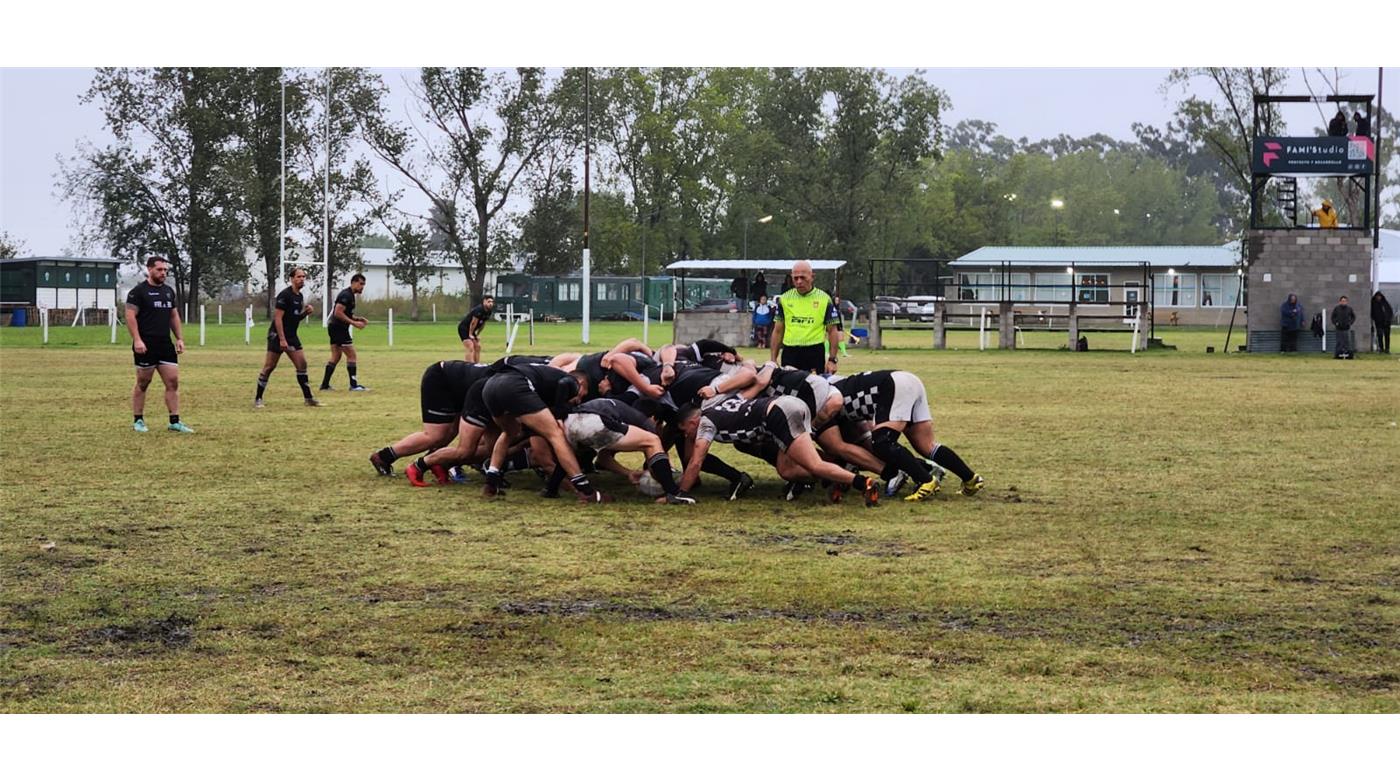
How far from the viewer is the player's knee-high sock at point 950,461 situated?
1267 centimetres

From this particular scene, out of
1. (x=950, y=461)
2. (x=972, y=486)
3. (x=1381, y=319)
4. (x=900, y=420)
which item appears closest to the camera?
(x=900, y=420)

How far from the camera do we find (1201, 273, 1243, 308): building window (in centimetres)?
8250

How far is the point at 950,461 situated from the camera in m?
12.7

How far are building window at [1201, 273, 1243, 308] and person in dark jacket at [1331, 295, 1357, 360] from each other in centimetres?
4534

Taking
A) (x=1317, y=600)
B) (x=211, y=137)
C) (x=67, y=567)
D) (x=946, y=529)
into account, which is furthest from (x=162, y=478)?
(x=211, y=137)

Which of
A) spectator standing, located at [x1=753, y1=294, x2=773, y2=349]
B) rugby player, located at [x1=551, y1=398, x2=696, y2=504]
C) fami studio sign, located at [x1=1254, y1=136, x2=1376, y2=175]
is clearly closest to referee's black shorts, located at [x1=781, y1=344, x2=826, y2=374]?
rugby player, located at [x1=551, y1=398, x2=696, y2=504]

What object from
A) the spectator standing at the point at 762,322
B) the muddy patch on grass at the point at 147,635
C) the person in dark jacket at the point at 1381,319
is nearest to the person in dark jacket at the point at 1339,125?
the person in dark jacket at the point at 1381,319

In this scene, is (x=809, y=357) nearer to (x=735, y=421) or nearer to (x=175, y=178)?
(x=735, y=421)

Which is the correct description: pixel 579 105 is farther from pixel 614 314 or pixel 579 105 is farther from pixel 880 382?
pixel 880 382

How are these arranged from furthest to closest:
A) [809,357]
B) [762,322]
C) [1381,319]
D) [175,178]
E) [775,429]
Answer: [175,178] < [762,322] < [1381,319] < [809,357] < [775,429]

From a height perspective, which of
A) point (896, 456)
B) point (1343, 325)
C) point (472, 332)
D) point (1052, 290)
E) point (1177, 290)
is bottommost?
point (896, 456)

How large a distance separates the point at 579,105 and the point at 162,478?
65.5 metres

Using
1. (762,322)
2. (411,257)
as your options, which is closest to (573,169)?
(411,257)

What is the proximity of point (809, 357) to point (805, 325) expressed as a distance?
13.4 inches
